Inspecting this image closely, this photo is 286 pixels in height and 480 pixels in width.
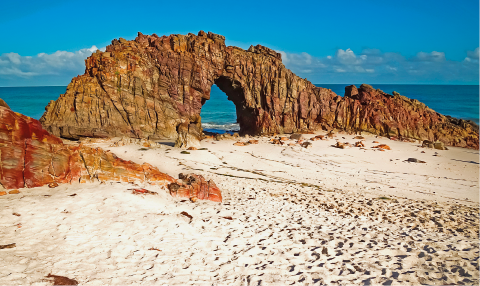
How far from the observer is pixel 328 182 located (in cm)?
1562

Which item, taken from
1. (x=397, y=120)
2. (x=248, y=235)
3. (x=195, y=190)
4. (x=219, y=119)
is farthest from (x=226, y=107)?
(x=248, y=235)

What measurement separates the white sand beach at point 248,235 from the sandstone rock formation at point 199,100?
11.7 metres

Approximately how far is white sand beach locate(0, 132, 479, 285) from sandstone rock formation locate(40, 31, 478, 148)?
11687mm

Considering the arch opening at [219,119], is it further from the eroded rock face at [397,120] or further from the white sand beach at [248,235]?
the white sand beach at [248,235]

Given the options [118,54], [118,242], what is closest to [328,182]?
[118,242]

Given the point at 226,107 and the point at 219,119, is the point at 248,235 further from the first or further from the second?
the point at 226,107

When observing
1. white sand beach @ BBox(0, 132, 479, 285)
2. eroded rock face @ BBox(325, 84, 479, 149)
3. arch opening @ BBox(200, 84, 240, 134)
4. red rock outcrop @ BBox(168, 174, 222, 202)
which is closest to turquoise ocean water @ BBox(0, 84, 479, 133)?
arch opening @ BBox(200, 84, 240, 134)

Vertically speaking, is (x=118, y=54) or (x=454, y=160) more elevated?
(x=118, y=54)

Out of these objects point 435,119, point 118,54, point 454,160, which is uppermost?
point 118,54

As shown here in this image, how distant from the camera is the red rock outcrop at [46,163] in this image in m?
9.37

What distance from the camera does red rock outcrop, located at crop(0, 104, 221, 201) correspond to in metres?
9.37

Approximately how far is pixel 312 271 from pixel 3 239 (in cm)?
734

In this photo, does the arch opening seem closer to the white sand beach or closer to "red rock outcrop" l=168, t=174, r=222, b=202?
"red rock outcrop" l=168, t=174, r=222, b=202

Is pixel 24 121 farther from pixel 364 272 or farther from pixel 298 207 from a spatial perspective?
pixel 364 272
